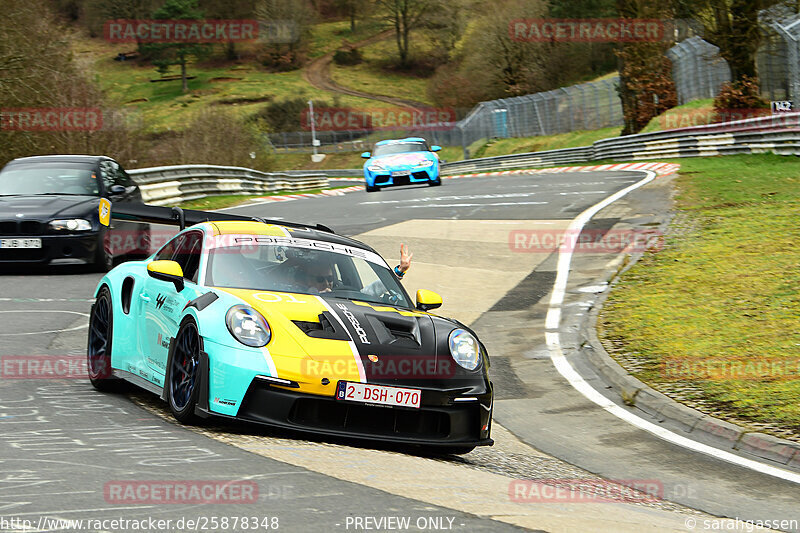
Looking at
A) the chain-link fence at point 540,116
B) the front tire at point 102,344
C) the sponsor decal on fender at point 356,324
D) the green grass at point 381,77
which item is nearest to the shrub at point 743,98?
the chain-link fence at point 540,116

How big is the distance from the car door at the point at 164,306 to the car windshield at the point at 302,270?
0.17 m

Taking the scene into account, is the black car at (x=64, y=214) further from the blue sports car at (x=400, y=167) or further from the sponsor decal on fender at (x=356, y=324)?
the blue sports car at (x=400, y=167)

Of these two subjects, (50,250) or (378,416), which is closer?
(378,416)

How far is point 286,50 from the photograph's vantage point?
130875 millimetres

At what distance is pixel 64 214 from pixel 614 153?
28446mm

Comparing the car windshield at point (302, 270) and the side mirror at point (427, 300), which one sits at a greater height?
the car windshield at point (302, 270)

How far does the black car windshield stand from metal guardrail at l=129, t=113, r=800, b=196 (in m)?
7.79

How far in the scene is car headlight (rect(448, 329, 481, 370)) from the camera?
22.1ft

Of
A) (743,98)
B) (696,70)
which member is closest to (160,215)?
(743,98)

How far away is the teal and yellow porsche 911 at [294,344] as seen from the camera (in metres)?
6.11

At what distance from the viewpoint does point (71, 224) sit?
14.2 meters

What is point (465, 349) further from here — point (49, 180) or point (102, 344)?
point (49, 180)

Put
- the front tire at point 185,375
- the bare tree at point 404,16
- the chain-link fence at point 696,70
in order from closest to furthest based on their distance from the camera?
the front tire at point 185,375
the chain-link fence at point 696,70
the bare tree at point 404,16

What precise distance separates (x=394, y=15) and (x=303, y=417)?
126 metres
